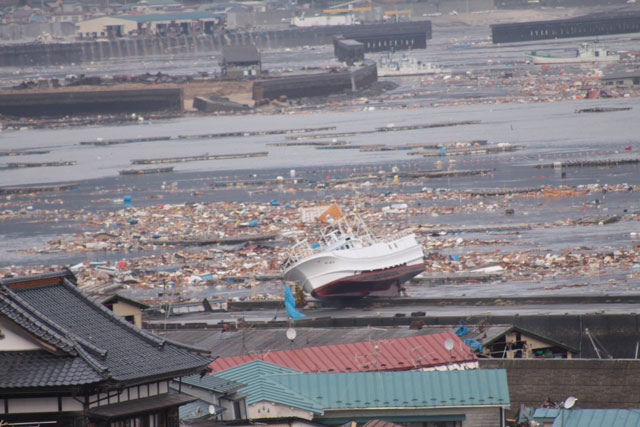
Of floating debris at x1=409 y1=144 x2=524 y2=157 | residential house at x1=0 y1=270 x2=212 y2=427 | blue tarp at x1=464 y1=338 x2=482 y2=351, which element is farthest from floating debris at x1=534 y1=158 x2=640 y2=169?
residential house at x1=0 y1=270 x2=212 y2=427

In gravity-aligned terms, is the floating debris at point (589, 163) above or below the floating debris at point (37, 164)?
above

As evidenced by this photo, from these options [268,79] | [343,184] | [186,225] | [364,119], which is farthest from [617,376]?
[268,79]

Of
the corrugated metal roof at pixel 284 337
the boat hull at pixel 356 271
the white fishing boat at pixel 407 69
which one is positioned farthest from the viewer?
the white fishing boat at pixel 407 69

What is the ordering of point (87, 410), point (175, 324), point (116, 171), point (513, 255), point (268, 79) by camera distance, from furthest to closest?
point (268, 79) → point (116, 171) → point (513, 255) → point (175, 324) → point (87, 410)

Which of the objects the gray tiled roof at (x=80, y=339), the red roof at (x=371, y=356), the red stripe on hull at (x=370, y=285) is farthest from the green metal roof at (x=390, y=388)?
the red stripe on hull at (x=370, y=285)

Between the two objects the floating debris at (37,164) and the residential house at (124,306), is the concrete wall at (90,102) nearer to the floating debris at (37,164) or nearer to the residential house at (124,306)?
the floating debris at (37,164)

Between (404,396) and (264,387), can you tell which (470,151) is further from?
(264,387)

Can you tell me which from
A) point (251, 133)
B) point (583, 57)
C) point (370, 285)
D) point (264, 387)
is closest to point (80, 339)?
point (264, 387)

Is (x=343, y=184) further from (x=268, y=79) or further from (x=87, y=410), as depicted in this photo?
(x=268, y=79)
